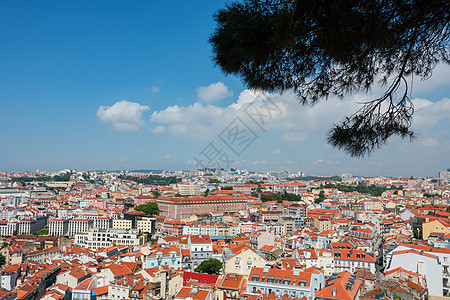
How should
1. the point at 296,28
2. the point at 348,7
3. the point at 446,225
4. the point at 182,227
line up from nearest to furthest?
the point at 296,28 < the point at 348,7 < the point at 446,225 < the point at 182,227

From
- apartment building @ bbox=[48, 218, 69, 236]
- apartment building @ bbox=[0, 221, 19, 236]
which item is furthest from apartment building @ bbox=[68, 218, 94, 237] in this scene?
apartment building @ bbox=[0, 221, 19, 236]

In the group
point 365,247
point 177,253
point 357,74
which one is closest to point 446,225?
point 365,247

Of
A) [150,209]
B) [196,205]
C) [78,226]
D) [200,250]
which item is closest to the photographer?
[200,250]

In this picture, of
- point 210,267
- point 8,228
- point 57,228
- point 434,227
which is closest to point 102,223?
point 57,228

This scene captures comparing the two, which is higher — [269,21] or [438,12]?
[438,12]

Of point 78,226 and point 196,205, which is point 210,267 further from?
point 196,205

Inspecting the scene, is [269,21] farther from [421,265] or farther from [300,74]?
[421,265]

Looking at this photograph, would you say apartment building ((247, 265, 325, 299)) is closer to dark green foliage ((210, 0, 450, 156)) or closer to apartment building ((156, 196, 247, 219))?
dark green foliage ((210, 0, 450, 156))

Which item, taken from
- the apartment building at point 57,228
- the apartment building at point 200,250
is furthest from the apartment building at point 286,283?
the apartment building at point 57,228


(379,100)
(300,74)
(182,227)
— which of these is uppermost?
(300,74)

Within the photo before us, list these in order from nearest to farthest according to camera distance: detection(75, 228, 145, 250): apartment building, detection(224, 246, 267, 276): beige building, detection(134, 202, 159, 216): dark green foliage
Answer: detection(224, 246, 267, 276): beige building, detection(75, 228, 145, 250): apartment building, detection(134, 202, 159, 216): dark green foliage

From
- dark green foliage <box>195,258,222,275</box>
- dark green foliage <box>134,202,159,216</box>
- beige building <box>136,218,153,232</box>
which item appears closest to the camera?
dark green foliage <box>195,258,222,275</box>
